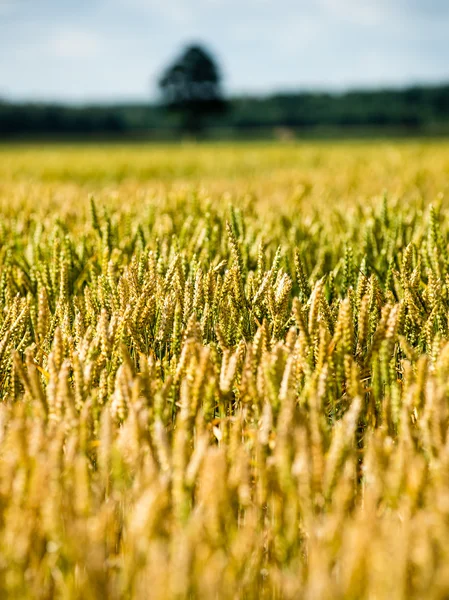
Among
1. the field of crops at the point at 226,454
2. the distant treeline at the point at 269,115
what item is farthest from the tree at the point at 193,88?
the field of crops at the point at 226,454

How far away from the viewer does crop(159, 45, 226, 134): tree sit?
50844 millimetres

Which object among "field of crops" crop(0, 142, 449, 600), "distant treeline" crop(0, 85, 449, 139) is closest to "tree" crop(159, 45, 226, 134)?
"distant treeline" crop(0, 85, 449, 139)

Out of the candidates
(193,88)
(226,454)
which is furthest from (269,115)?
(226,454)

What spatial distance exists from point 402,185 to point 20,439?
3725mm

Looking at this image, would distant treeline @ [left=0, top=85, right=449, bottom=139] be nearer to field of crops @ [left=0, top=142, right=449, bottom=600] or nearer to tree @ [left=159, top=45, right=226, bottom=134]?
tree @ [left=159, top=45, right=226, bottom=134]

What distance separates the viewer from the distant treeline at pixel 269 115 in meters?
54.6

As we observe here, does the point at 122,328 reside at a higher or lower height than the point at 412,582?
higher

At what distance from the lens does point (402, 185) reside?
4.02 meters

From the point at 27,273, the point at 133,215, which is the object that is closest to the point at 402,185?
the point at 133,215

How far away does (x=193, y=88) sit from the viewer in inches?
2057

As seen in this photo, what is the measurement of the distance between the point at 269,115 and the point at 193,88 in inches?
563

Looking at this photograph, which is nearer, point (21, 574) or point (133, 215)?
point (21, 574)

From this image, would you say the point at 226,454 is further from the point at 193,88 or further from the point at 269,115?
the point at 269,115

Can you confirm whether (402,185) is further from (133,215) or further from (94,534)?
(94,534)
